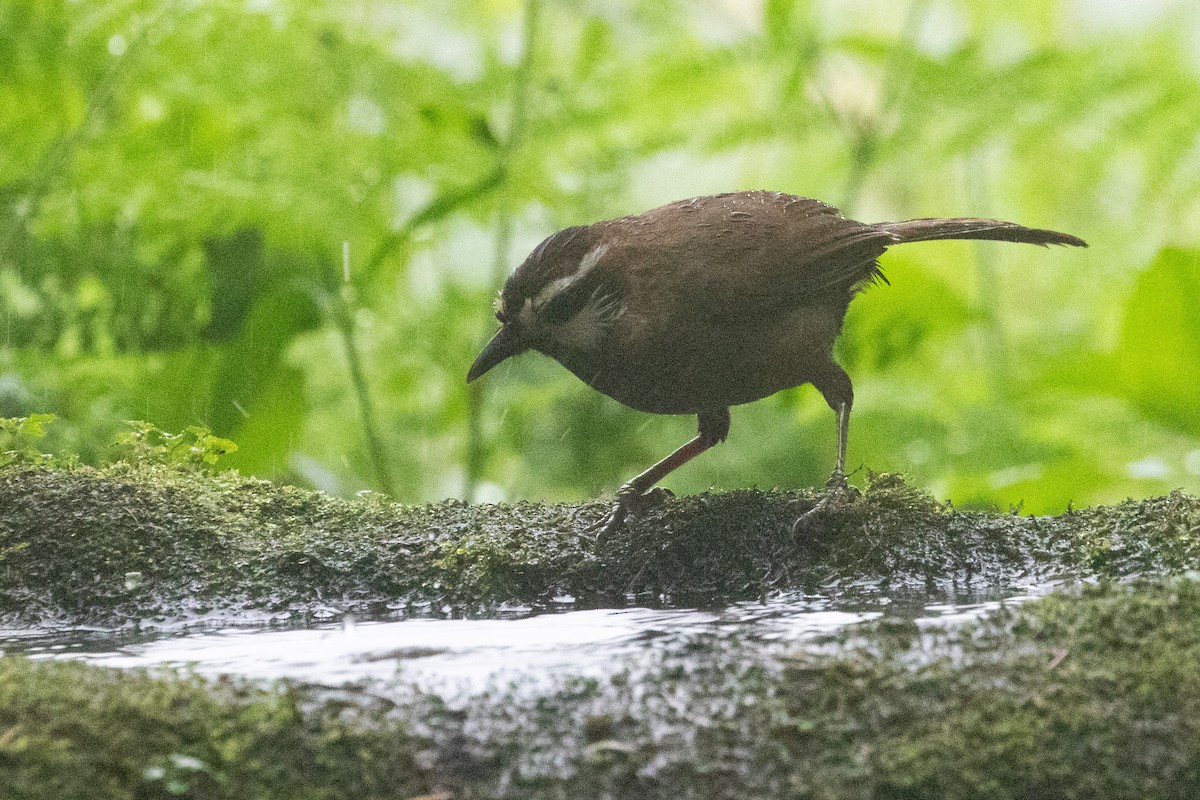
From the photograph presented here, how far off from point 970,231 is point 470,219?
3.68 m

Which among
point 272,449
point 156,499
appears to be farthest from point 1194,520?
point 272,449

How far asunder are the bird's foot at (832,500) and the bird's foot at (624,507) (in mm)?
504

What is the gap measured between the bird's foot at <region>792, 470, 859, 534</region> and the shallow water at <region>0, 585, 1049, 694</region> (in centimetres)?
30

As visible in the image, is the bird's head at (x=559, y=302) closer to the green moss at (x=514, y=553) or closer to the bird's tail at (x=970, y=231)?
the green moss at (x=514, y=553)

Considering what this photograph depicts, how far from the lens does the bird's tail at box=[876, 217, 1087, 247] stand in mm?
3799

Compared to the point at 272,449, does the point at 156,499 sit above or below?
below

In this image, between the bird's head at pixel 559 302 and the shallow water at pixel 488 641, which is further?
the bird's head at pixel 559 302

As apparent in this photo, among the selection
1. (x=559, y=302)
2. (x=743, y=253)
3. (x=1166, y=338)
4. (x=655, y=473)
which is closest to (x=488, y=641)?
(x=559, y=302)

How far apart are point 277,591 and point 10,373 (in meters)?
3.37

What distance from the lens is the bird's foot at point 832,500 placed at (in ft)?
11.0

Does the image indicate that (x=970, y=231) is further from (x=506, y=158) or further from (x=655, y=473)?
(x=506, y=158)

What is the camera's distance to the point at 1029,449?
670cm

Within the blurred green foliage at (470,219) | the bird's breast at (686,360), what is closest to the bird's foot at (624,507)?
the bird's breast at (686,360)

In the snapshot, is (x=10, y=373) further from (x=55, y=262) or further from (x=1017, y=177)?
(x=1017, y=177)
